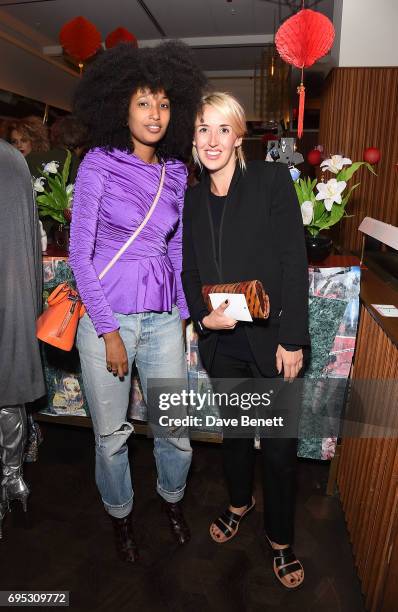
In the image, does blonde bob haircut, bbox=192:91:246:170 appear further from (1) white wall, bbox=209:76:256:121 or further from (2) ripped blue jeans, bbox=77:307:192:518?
(1) white wall, bbox=209:76:256:121

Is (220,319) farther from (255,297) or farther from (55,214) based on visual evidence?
(55,214)

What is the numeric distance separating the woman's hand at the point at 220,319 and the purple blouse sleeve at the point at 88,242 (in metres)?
0.27

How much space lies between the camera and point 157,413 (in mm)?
1582

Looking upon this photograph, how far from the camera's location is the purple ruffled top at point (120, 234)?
1.26 m

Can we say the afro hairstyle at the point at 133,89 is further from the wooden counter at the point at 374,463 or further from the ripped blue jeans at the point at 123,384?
the wooden counter at the point at 374,463

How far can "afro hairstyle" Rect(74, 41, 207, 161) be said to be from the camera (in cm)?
133

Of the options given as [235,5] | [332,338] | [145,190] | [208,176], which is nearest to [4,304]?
[145,190]

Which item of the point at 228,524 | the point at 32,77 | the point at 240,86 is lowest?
the point at 228,524

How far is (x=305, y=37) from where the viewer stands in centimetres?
357

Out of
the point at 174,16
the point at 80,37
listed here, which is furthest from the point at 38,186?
the point at 174,16

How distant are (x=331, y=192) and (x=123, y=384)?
1.04m

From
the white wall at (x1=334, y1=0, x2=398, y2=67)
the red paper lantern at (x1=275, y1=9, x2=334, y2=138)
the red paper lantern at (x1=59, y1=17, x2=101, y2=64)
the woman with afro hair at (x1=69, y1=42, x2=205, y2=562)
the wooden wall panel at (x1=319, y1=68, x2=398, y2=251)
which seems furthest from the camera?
the red paper lantern at (x1=59, y1=17, x2=101, y2=64)

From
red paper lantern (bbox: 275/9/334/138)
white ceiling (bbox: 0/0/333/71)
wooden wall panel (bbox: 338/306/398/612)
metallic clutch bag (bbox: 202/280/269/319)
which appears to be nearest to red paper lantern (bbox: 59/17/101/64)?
white ceiling (bbox: 0/0/333/71)

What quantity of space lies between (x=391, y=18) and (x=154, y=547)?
4.63 meters
